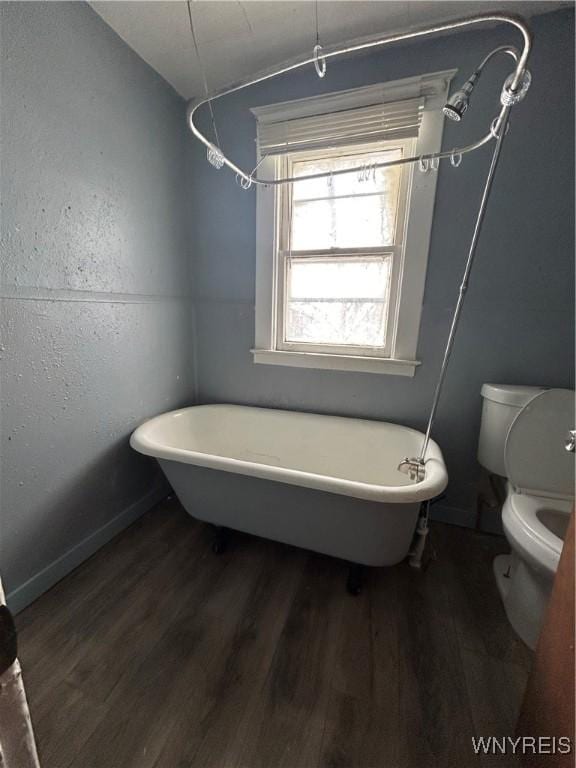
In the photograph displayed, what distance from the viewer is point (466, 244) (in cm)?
144

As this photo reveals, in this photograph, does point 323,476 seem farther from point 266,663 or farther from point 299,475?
point 266,663

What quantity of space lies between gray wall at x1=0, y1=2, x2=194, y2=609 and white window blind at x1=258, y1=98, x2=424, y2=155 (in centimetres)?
59

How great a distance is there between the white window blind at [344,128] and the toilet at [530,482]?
129 centimetres

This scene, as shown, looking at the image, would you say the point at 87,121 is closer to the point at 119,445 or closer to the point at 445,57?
the point at 119,445

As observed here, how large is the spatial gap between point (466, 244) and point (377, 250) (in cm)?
41

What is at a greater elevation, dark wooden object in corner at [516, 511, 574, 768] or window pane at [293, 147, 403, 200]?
window pane at [293, 147, 403, 200]

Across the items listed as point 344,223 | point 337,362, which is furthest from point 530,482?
point 344,223

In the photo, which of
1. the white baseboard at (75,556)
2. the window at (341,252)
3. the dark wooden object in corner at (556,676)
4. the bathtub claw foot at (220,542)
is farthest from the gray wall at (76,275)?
the dark wooden object in corner at (556,676)

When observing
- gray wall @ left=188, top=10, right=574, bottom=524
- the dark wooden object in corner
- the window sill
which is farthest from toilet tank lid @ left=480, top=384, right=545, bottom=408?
the dark wooden object in corner

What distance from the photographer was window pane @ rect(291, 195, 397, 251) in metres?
1.60

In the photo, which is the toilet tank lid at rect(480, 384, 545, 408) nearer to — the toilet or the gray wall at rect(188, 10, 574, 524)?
the toilet

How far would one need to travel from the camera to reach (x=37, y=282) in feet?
3.68

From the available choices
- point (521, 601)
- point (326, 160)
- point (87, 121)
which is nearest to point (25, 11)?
point (87, 121)

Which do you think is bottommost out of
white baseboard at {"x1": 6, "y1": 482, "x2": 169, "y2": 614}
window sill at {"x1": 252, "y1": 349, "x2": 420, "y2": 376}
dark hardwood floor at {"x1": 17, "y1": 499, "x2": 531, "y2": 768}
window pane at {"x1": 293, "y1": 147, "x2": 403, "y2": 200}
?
dark hardwood floor at {"x1": 17, "y1": 499, "x2": 531, "y2": 768}
